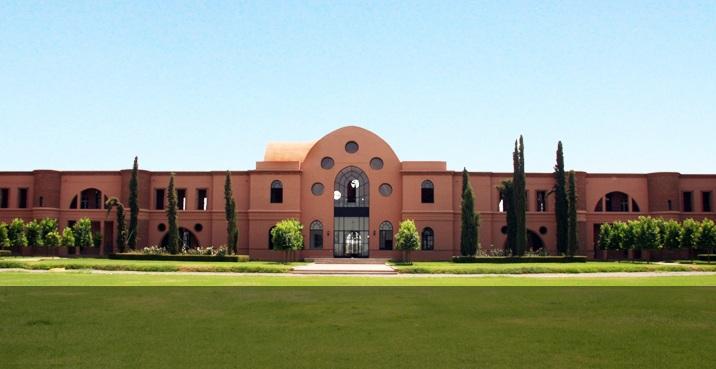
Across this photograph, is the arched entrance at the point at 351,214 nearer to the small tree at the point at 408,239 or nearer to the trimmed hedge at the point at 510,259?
the small tree at the point at 408,239

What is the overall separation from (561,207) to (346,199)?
17987 mm

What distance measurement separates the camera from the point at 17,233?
51.7 m

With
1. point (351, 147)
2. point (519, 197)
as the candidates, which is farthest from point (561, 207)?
point (351, 147)

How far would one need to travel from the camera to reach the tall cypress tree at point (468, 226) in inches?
1988

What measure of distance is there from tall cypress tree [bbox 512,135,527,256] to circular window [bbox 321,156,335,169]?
15363 mm

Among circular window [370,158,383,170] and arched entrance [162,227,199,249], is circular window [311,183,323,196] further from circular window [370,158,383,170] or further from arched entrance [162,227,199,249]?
arched entrance [162,227,199,249]

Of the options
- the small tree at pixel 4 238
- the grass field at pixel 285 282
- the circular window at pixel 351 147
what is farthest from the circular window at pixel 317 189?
the grass field at pixel 285 282

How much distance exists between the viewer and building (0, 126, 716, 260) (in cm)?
5434

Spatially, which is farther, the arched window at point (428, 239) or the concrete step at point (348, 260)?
the arched window at point (428, 239)

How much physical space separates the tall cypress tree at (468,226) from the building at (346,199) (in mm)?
2968
